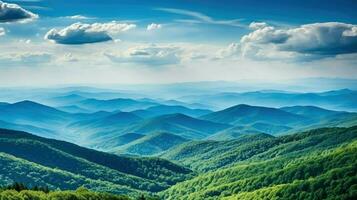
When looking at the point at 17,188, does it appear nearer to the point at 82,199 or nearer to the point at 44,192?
the point at 44,192

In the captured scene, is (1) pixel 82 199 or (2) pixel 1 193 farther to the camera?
(1) pixel 82 199

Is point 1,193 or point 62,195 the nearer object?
point 1,193

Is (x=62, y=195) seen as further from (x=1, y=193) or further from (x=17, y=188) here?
(x=1, y=193)

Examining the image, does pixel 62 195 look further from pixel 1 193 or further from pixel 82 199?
pixel 1 193

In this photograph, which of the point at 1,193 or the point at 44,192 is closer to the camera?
the point at 1,193

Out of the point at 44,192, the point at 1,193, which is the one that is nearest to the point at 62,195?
the point at 44,192

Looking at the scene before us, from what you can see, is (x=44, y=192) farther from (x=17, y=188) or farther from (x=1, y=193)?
(x=1, y=193)

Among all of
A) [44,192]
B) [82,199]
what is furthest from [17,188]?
[82,199]
